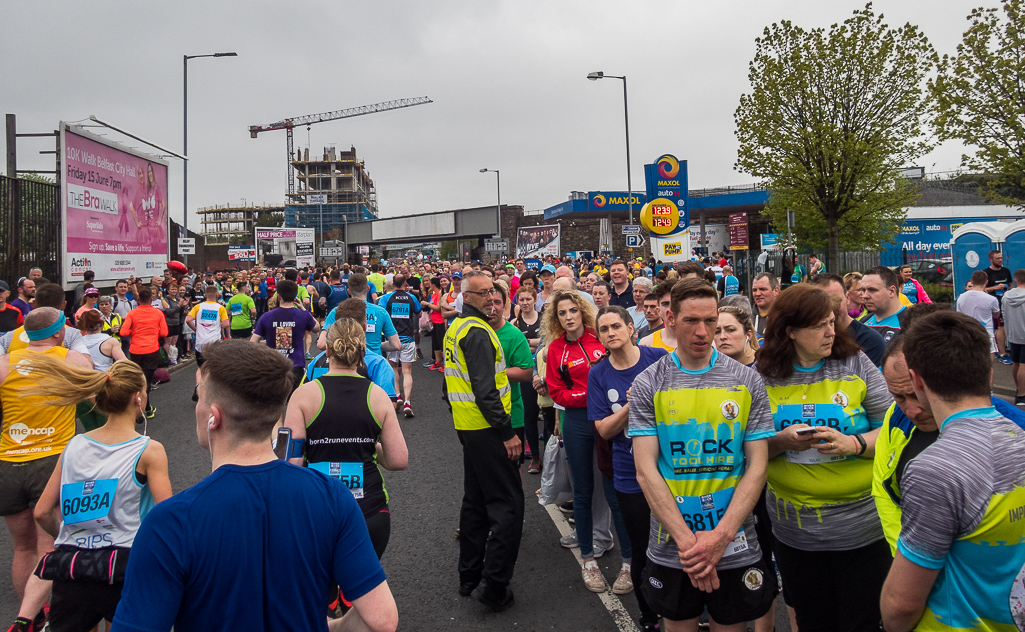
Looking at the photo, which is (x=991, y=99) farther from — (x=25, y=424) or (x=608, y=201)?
(x=608, y=201)

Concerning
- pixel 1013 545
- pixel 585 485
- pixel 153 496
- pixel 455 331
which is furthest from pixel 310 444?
pixel 1013 545

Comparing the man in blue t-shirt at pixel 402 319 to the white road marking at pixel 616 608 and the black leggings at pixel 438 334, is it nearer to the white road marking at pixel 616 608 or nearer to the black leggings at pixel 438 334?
the black leggings at pixel 438 334

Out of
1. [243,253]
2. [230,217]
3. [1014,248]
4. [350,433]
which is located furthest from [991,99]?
[230,217]

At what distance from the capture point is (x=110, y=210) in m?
19.5

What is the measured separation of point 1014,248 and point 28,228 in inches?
925

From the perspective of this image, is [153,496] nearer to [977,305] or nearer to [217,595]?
[217,595]

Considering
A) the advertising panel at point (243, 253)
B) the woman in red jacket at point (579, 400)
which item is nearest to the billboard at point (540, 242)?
the advertising panel at point (243, 253)

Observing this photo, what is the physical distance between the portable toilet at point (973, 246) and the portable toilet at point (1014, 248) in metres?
0.19

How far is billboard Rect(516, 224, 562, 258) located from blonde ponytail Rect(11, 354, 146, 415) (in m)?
31.5

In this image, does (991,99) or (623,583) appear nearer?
(623,583)

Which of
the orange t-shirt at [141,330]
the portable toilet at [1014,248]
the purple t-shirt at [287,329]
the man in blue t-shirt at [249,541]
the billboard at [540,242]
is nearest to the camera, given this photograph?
the man in blue t-shirt at [249,541]

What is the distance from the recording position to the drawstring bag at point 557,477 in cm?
502

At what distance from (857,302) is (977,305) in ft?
17.9

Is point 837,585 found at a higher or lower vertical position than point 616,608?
higher
